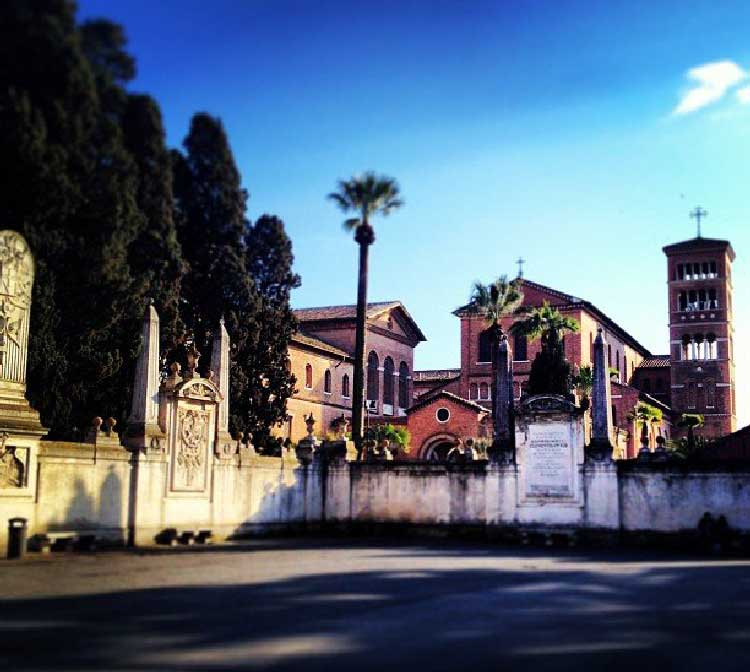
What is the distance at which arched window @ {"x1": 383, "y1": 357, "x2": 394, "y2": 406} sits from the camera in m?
74.1

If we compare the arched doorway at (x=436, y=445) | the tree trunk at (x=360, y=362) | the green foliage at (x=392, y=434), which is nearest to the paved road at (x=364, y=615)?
the tree trunk at (x=360, y=362)

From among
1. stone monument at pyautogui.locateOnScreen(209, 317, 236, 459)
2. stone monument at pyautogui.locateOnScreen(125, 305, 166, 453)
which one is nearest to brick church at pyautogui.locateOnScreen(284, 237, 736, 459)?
stone monument at pyautogui.locateOnScreen(209, 317, 236, 459)

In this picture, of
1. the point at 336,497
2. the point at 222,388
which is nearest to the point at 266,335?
the point at 336,497

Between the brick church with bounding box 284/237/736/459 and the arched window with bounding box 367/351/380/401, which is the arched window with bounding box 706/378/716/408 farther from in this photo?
the arched window with bounding box 367/351/380/401

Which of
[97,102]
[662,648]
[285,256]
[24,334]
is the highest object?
[285,256]

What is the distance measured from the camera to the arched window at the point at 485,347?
75000 mm

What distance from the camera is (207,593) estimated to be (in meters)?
12.8

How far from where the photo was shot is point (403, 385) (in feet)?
252

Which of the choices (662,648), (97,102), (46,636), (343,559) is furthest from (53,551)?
(662,648)

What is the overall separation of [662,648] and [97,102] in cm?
833

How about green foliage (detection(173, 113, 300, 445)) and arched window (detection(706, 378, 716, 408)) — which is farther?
arched window (detection(706, 378, 716, 408))

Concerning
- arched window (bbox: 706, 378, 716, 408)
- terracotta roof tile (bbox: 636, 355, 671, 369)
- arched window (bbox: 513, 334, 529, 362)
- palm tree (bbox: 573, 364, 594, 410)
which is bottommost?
palm tree (bbox: 573, 364, 594, 410)

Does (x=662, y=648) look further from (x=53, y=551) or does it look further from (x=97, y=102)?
(x=53, y=551)

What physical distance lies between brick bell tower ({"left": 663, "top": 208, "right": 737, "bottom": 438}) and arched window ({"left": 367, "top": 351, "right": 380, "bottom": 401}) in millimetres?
27198
